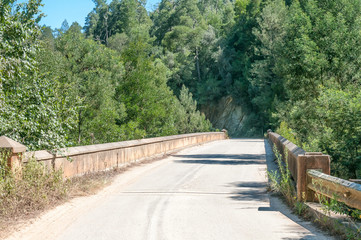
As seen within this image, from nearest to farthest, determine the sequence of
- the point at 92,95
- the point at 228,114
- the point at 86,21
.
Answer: the point at 92,95
the point at 228,114
the point at 86,21

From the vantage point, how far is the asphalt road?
6.30 meters

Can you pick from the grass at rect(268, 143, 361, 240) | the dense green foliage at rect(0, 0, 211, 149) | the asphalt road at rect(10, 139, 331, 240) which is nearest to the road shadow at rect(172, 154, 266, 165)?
the asphalt road at rect(10, 139, 331, 240)

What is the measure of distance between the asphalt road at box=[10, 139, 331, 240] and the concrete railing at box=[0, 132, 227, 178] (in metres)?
1.05

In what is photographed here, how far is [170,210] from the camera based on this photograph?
26.5 feet

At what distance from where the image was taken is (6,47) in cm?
879

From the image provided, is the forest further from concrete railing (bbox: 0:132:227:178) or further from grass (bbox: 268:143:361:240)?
grass (bbox: 268:143:361:240)

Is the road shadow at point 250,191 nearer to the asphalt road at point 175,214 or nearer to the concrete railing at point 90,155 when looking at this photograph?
the asphalt road at point 175,214

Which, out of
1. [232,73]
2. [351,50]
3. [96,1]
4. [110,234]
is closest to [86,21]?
[96,1]

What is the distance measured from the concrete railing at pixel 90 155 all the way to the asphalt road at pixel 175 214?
1049 millimetres

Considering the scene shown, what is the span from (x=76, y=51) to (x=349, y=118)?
19.4m

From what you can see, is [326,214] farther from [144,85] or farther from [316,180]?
[144,85]

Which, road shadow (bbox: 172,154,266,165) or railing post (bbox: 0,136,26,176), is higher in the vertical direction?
railing post (bbox: 0,136,26,176)

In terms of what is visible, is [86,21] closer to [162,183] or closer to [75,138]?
[75,138]

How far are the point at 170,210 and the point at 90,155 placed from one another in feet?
15.5
